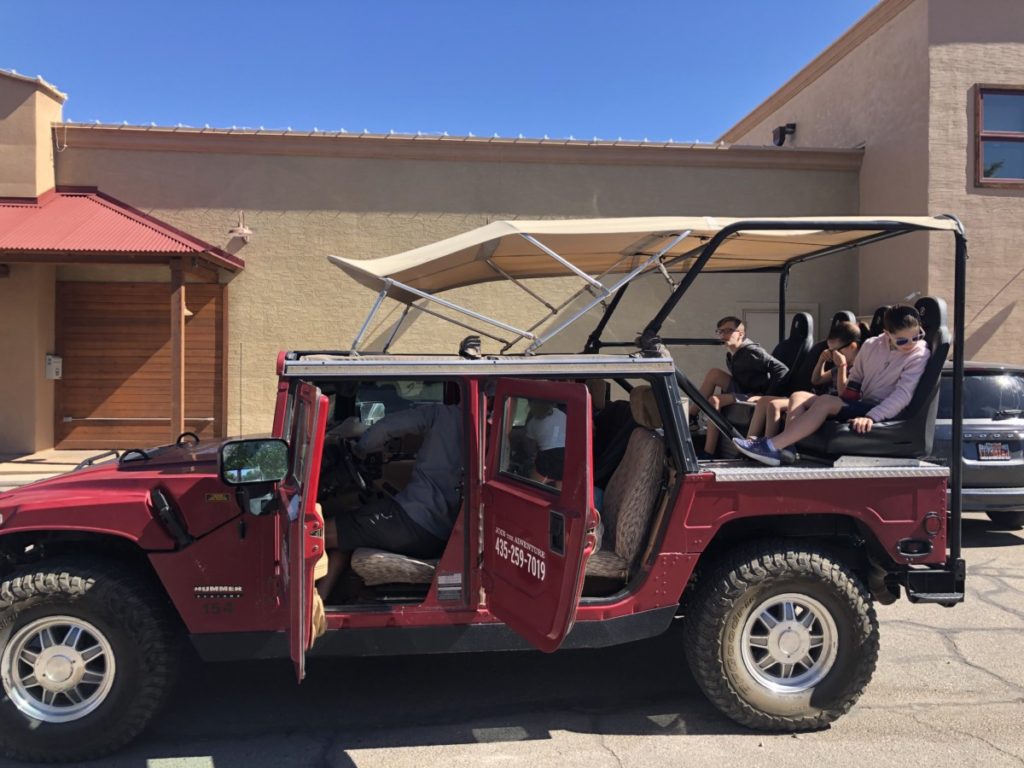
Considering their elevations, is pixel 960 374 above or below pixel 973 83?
below

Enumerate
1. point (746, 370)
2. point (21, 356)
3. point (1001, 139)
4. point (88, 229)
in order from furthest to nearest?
point (1001, 139), point (21, 356), point (88, 229), point (746, 370)

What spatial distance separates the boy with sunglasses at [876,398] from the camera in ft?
12.7

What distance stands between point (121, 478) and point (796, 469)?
3084mm

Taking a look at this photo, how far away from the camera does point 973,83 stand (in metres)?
11.7

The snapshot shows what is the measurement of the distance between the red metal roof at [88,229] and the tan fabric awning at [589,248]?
21.7 ft

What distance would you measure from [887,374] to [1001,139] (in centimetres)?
1011

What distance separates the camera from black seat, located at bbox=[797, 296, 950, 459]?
3887 mm

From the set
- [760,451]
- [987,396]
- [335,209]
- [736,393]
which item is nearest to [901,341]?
[760,451]

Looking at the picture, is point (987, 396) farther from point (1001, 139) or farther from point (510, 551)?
point (1001, 139)

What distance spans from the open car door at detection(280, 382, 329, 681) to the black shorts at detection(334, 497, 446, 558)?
518mm

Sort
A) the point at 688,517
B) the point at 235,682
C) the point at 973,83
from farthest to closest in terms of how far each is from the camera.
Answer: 1. the point at 973,83
2. the point at 235,682
3. the point at 688,517

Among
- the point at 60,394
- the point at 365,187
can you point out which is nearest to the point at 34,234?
the point at 60,394

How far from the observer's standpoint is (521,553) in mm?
3180

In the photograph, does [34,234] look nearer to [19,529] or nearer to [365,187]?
[365,187]
